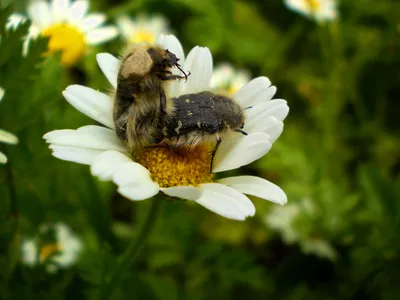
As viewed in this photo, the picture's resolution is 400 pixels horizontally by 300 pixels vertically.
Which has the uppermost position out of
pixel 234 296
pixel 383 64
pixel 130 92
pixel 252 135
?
pixel 383 64

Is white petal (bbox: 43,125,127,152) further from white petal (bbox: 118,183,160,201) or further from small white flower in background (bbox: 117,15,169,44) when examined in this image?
small white flower in background (bbox: 117,15,169,44)

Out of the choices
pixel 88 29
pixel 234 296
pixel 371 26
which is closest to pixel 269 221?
pixel 234 296

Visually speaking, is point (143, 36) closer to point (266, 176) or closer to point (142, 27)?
point (142, 27)

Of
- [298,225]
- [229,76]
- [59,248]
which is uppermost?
[229,76]

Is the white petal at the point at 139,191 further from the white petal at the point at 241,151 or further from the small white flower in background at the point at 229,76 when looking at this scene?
the small white flower in background at the point at 229,76

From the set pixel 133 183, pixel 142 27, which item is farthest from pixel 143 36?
pixel 133 183

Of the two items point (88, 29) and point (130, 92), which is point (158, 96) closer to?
point (130, 92)
